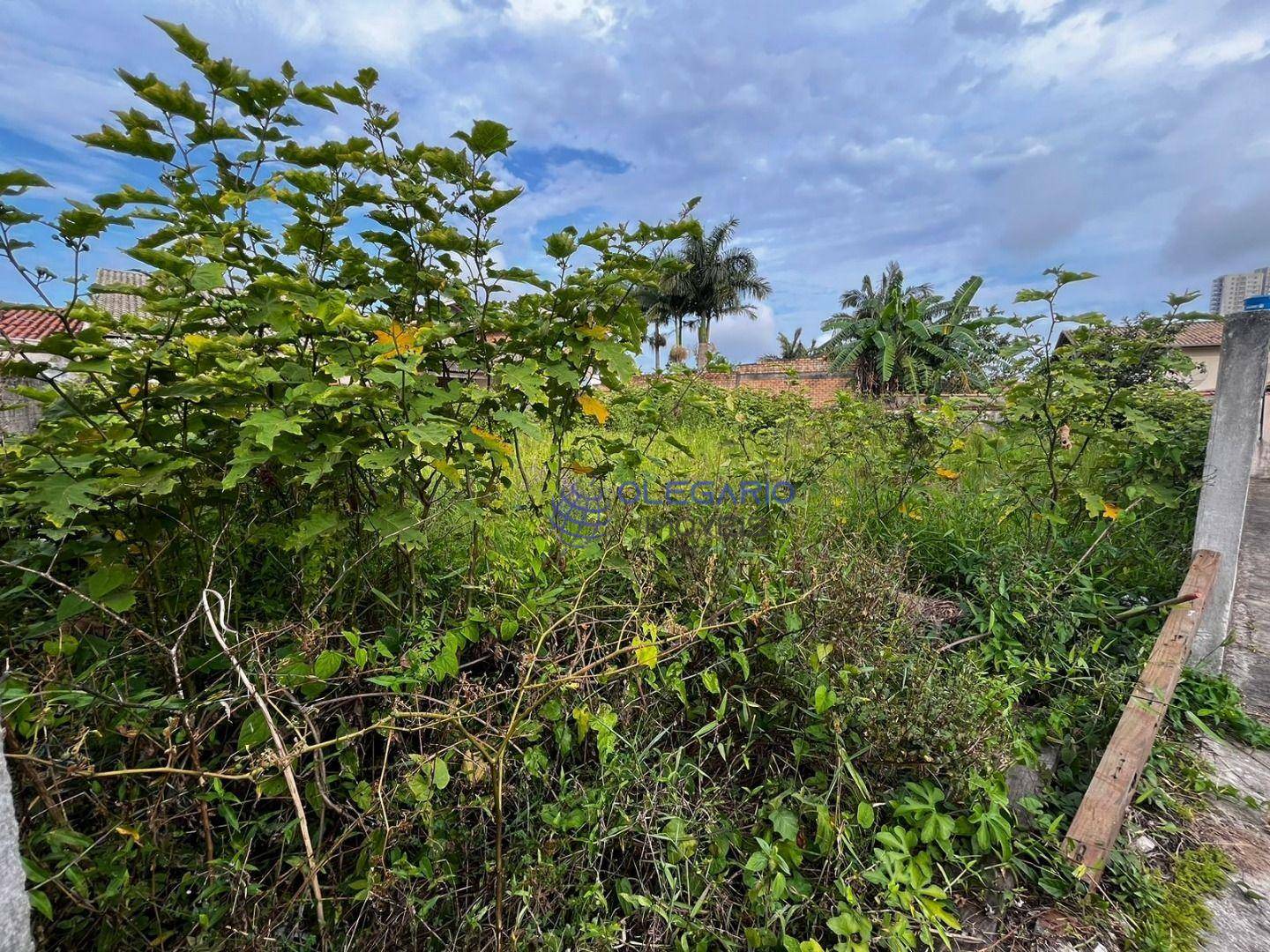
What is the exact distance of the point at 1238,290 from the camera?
8.98 ft

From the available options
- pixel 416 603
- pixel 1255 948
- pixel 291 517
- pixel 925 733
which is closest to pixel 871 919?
pixel 925 733

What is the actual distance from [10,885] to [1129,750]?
273cm

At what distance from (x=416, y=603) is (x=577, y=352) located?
0.98 metres

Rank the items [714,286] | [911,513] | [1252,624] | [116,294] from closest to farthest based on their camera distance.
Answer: [116,294]
[911,513]
[1252,624]
[714,286]

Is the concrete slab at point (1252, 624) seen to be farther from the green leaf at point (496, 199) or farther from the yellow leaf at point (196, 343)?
the yellow leaf at point (196, 343)

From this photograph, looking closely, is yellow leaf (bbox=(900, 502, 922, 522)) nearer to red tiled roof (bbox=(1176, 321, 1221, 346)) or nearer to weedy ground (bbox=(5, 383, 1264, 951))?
weedy ground (bbox=(5, 383, 1264, 951))

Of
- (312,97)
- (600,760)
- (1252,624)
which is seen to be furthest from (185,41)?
(1252,624)

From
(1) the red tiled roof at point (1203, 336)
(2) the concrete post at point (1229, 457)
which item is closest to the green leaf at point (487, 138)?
(2) the concrete post at point (1229, 457)

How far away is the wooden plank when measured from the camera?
1.58 meters

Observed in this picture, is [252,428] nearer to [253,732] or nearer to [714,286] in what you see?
[253,732]

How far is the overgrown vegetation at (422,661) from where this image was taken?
1.25 m

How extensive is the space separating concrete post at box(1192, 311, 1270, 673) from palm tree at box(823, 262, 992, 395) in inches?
41.8

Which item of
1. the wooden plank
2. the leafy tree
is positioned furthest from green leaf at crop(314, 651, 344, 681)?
the wooden plank

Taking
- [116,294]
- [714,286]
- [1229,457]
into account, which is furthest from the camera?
[714,286]
